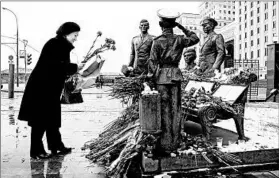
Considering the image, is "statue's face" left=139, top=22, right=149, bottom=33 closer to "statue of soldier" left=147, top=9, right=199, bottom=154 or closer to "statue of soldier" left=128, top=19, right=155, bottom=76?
"statue of soldier" left=128, top=19, right=155, bottom=76

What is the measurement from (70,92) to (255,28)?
277 ft

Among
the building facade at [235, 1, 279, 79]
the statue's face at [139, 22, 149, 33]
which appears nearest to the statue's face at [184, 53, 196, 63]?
the statue's face at [139, 22, 149, 33]

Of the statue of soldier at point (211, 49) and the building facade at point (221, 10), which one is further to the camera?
the building facade at point (221, 10)

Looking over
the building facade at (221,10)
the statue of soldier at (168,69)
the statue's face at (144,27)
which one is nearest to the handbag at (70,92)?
the statue of soldier at (168,69)

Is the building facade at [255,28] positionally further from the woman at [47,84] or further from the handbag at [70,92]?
the woman at [47,84]

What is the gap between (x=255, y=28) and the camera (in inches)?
3278

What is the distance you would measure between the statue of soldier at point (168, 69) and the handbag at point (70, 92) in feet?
6.24

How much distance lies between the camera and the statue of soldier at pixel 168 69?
4445 mm

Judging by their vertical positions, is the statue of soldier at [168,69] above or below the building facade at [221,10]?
below

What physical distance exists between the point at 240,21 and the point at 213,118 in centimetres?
9345

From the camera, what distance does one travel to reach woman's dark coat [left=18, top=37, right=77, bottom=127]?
542 centimetres

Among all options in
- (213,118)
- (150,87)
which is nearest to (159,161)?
(150,87)

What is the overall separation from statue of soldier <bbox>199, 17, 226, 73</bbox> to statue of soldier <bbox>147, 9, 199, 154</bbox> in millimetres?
3233

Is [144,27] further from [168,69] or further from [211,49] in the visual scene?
[168,69]
